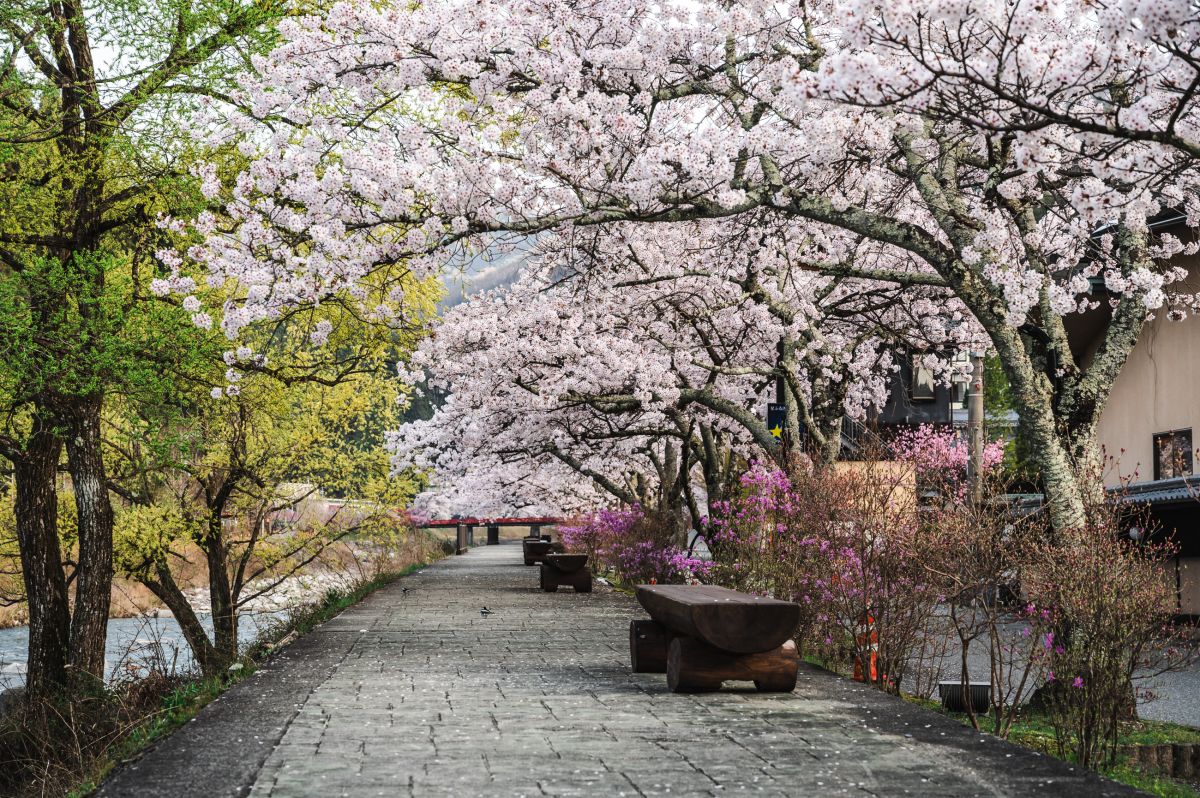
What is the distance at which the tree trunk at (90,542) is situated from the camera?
1694 cm

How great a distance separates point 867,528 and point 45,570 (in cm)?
1213

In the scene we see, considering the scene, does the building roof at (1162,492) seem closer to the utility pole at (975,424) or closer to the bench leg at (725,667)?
the utility pole at (975,424)

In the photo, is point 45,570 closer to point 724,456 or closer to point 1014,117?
point 1014,117

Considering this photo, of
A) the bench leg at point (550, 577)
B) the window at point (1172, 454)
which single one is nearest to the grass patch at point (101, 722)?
the bench leg at point (550, 577)

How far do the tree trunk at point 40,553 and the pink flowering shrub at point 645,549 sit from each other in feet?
31.3

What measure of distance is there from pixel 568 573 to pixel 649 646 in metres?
15.1

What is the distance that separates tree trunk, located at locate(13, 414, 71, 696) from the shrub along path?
6.61 meters

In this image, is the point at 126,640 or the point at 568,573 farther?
the point at 126,640

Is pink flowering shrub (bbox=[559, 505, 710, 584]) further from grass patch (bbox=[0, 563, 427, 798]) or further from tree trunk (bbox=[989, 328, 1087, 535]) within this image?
tree trunk (bbox=[989, 328, 1087, 535])

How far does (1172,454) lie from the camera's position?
25.2 meters

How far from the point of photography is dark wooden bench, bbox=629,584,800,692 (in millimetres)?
9469

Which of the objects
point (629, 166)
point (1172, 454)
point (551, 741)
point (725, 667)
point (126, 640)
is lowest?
point (126, 640)

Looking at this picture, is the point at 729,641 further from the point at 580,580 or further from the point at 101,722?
the point at 580,580

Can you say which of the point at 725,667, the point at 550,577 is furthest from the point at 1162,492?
the point at 725,667
